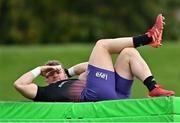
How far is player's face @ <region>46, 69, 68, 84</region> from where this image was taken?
8.85 metres

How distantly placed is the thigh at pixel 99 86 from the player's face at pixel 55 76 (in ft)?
1.30

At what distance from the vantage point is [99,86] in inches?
339

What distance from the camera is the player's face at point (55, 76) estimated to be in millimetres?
8852

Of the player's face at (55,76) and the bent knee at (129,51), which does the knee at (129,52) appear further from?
the player's face at (55,76)

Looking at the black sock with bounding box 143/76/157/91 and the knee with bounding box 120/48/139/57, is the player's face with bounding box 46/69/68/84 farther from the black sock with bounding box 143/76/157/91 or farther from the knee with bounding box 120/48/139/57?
the black sock with bounding box 143/76/157/91

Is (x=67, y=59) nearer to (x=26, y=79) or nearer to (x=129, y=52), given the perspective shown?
(x=26, y=79)

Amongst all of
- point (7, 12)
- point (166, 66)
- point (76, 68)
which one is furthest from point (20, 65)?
point (76, 68)

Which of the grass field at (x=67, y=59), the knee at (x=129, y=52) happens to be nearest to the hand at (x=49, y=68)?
the knee at (x=129, y=52)

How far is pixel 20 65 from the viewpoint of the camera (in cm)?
2608

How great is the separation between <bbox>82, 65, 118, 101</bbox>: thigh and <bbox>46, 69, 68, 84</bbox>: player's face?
0.40 metres

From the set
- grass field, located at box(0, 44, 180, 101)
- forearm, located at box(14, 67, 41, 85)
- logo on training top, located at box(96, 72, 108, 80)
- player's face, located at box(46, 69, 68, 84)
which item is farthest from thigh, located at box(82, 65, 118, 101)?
grass field, located at box(0, 44, 180, 101)

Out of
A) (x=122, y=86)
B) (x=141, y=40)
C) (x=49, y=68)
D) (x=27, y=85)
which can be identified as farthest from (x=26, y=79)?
(x=141, y=40)

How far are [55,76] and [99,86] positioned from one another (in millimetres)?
604

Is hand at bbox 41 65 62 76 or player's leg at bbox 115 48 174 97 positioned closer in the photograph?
player's leg at bbox 115 48 174 97
